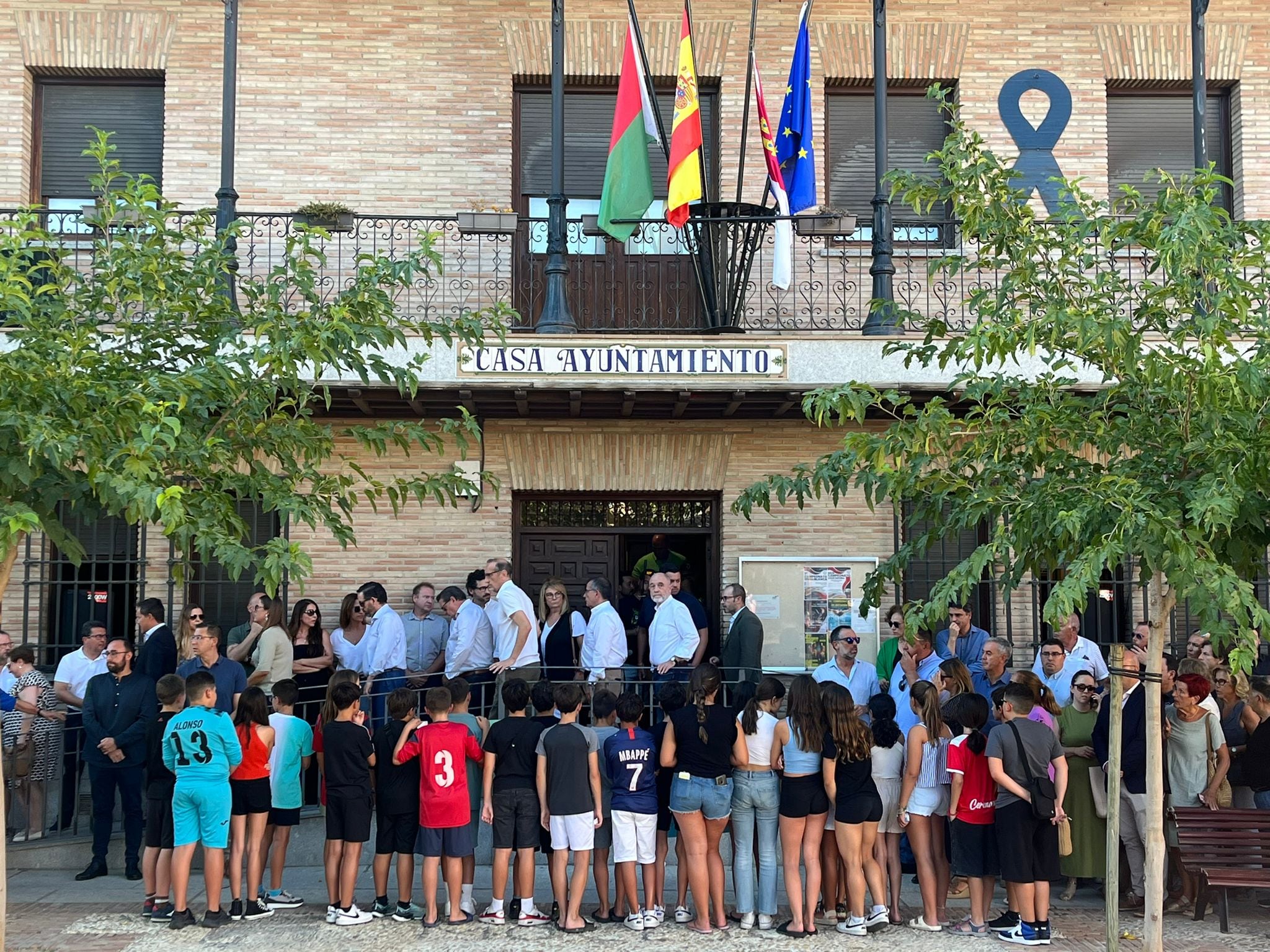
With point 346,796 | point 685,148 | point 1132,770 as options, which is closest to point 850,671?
point 1132,770

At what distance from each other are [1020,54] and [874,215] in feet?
9.62

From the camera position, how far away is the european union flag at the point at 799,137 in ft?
39.7

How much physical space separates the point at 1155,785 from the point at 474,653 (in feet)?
18.4

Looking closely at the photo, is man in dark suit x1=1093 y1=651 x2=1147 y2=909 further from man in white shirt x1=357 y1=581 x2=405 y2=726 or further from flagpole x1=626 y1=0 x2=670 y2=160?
flagpole x1=626 y1=0 x2=670 y2=160

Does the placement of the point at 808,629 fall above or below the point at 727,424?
below

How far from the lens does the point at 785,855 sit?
8453mm

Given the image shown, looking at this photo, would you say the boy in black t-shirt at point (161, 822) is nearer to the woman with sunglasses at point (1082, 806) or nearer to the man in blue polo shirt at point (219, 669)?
the man in blue polo shirt at point (219, 669)

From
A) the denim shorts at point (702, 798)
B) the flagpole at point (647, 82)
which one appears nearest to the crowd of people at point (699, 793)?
the denim shorts at point (702, 798)

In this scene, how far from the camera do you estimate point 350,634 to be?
11.8m

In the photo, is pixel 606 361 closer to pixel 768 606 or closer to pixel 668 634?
pixel 668 634

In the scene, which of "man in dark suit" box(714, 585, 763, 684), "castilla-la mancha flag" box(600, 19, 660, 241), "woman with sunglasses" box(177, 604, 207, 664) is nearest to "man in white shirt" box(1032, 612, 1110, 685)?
"man in dark suit" box(714, 585, 763, 684)

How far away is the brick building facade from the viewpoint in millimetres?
13117

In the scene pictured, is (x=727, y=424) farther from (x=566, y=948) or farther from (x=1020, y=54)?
(x=566, y=948)

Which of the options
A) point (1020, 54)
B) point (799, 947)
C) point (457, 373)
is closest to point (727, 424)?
point (457, 373)
